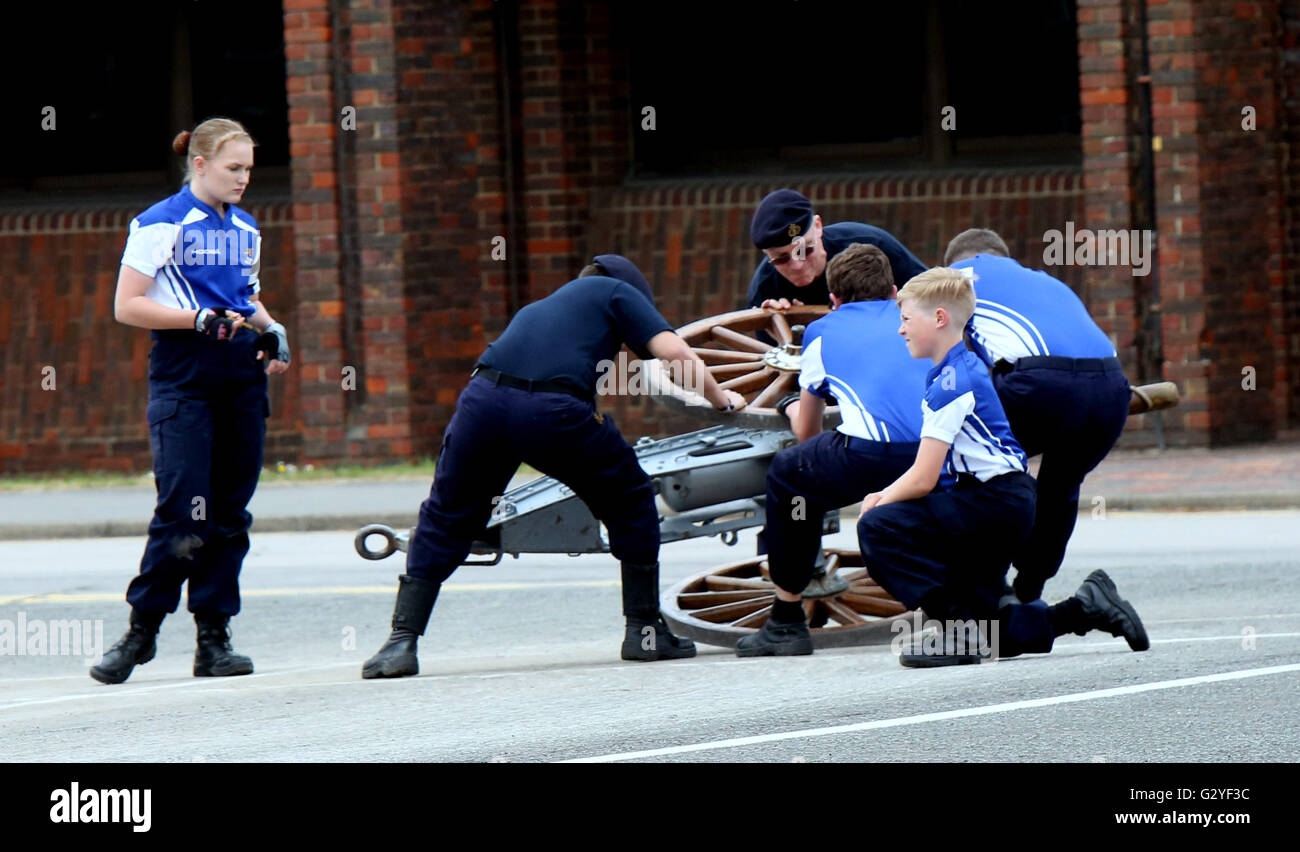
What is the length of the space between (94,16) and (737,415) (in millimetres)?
11520

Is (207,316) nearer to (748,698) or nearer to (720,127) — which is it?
(748,698)

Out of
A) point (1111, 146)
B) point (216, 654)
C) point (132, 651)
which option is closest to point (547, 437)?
point (216, 654)

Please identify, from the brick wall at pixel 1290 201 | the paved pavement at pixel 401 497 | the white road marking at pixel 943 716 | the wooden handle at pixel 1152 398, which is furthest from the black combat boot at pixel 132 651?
the brick wall at pixel 1290 201

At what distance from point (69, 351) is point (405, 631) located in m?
10.6

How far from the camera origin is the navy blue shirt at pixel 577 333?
7.84 meters

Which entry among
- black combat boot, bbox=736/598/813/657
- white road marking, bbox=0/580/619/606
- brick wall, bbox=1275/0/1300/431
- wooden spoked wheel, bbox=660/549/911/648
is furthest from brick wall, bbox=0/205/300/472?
black combat boot, bbox=736/598/813/657

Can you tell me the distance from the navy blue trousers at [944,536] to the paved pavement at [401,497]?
5.64 meters

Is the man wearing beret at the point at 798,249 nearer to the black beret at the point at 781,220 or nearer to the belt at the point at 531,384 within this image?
the black beret at the point at 781,220

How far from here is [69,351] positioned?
1786cm

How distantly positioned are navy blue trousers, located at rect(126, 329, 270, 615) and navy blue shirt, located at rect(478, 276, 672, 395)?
1032 millimetres

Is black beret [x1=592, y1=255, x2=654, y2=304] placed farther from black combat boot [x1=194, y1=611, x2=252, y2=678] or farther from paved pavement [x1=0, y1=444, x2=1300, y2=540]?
paved pavement [x1=0, y1=444, x2=1300, y2=540]

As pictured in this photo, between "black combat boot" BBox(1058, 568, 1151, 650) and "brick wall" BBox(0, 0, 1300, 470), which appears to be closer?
"black combat boot" BBox(1058, 568, 1151, 650)

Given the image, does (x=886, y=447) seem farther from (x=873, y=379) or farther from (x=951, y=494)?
(x=951, y=494)

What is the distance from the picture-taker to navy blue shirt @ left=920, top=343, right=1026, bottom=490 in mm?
7215
